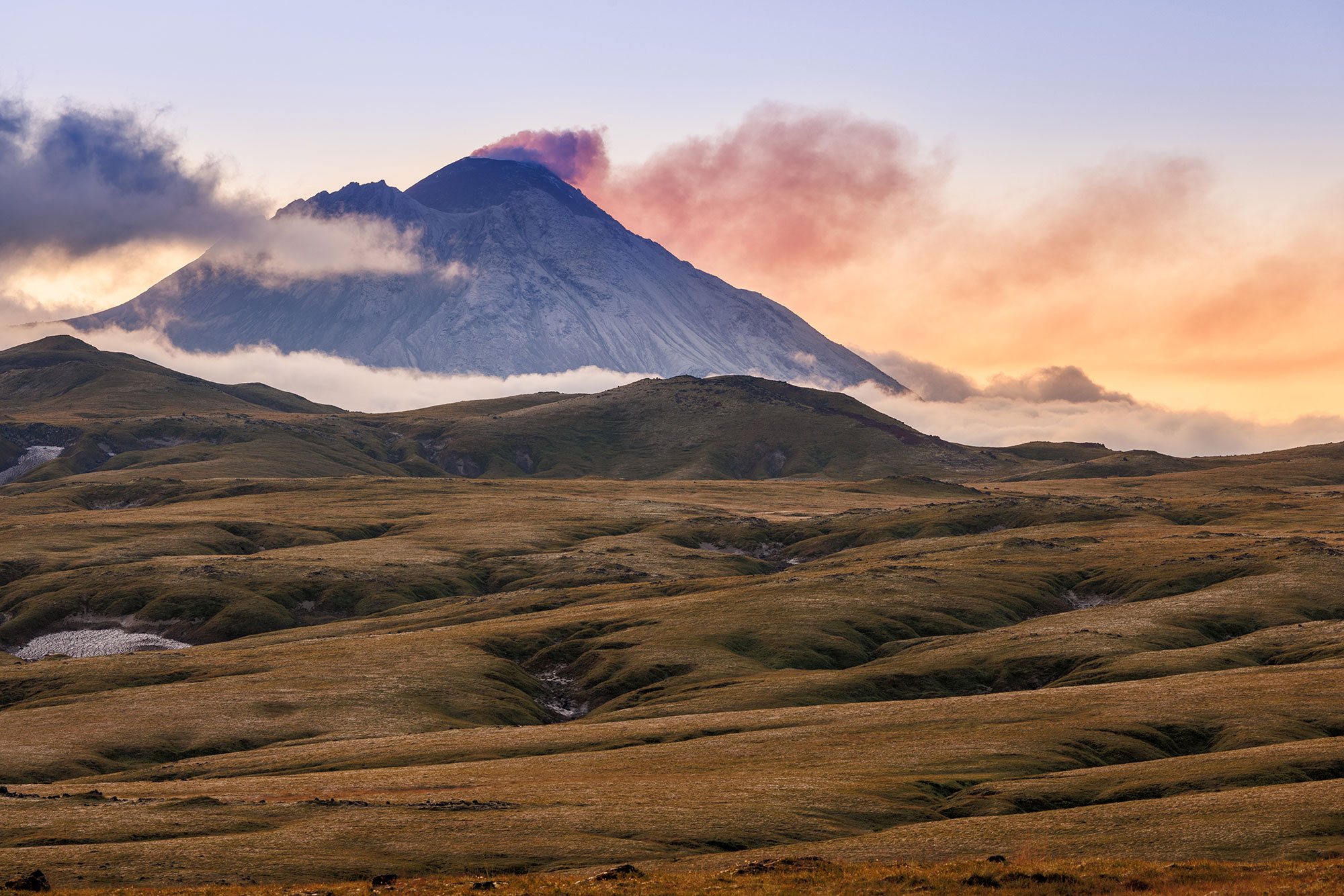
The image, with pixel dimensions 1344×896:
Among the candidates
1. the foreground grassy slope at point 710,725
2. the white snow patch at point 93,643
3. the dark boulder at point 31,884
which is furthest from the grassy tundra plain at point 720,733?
the dark boulder at point 31,884

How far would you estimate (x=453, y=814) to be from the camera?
214ft

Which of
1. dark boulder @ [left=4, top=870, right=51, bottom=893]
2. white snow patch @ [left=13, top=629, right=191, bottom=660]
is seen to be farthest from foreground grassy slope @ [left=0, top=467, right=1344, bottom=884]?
white snow patch @ [left=13, top=629, right=191, bottom=660]

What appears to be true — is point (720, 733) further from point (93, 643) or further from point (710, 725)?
point (93, 643)

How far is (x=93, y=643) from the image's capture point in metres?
184

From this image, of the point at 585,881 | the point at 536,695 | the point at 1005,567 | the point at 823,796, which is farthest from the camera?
the point at 1005,567

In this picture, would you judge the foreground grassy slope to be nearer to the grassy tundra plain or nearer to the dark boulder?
the grassy tundra plain

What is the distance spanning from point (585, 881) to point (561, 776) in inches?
1371

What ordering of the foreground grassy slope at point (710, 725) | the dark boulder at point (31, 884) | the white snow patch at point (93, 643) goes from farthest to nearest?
the white snow patch at point (93, 643) < the foreground grassy slope at point (710, 725) < the dark boulder at point (31, 884)

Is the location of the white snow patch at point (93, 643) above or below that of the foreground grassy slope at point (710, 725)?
below

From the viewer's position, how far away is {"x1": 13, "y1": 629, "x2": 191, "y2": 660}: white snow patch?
182 m

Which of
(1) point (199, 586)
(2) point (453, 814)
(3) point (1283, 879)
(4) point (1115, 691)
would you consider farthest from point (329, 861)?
(1) point (199, 586)

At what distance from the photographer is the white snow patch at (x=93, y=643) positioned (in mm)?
181625

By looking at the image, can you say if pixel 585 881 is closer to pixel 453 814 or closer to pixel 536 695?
pixel 453 814

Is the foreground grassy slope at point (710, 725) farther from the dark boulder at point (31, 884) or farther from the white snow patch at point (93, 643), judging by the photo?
the white snow patch at point (93, 643)
